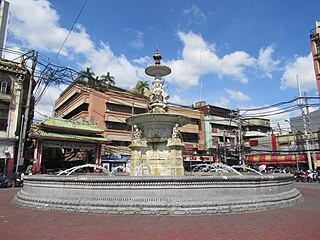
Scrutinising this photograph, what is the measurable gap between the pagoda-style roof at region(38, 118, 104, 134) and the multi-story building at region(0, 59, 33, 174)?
216 cm

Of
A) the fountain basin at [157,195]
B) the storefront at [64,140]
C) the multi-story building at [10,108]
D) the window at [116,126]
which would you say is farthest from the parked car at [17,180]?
the window at [116,126]

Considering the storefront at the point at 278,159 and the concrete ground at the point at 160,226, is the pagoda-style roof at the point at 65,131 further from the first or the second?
the storefront at the point at 278,159

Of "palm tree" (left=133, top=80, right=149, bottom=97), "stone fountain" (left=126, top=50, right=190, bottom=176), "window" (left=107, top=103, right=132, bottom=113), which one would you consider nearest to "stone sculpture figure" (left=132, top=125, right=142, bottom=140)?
"stone fountain" (left=126, top=50, right=190, bottom=176)

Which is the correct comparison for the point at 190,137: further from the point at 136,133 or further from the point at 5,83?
the point at 136,133

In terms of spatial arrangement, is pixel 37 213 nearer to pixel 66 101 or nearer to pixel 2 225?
pixel 2 225

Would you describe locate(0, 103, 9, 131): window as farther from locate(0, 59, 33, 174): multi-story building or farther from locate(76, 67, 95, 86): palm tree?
locate(76, 67, 95, 86): palm tree

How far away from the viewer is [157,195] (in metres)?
7.32

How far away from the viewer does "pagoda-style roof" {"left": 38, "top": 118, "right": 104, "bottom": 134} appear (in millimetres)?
28491

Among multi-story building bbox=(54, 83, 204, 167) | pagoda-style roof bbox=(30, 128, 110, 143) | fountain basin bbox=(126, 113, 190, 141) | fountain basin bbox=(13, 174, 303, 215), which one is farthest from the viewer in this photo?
multi-story building bbox=(54, 83, 204, 167)

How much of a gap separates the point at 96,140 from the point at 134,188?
2459 cm

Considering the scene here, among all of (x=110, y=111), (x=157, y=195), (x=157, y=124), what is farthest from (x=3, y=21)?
(x=157, y=195)

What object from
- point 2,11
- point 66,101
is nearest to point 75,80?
point 2,11

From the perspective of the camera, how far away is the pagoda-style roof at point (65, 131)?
90.6ft

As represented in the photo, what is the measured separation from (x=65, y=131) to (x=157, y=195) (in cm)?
2566
